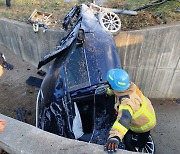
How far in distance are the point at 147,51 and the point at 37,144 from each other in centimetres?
507

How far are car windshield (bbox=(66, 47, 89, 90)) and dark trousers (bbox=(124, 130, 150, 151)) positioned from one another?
107cm

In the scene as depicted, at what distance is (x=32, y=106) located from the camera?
6668 millimetres

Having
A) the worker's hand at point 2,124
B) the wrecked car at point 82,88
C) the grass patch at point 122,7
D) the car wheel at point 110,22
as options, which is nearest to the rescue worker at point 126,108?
the wrecked car at point 82,88

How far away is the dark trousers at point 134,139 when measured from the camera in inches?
153

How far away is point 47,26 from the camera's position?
760 cm

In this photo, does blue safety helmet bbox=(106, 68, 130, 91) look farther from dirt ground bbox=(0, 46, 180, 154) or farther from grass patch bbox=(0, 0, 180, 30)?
grass patch bbox=(0, 0, 180, 30)

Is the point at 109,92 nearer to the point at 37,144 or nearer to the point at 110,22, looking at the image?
the point at 37,144

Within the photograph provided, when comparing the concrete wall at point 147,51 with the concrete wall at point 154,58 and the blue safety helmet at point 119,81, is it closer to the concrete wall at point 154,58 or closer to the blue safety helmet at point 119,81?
the concrete wall at point 154,58

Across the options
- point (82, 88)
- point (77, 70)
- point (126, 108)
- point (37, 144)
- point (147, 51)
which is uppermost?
point (37, 144)

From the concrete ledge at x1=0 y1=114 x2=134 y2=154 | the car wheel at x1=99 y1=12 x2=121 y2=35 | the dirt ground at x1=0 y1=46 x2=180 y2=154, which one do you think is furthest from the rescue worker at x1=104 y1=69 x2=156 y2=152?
the dirt ground at x1=0 y1=46 x2=180 y2=154

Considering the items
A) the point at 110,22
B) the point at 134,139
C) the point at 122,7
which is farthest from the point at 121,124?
the point at 122,7

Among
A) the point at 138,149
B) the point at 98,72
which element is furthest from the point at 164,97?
the point at 98,72

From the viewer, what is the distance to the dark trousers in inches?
153

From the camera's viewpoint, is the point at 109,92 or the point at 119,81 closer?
the point at 119,81
